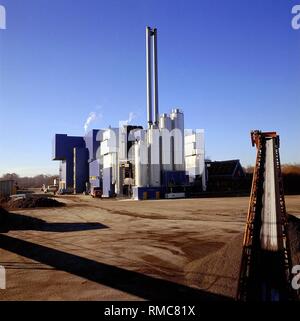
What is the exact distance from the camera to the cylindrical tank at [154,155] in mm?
43188

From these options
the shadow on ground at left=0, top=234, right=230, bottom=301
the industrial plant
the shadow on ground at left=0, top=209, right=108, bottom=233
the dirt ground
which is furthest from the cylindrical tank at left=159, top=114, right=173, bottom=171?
the shadow on ground at left=0, top=234, right=230, bottom=301

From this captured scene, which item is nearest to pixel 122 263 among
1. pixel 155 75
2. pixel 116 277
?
pixel 116 277

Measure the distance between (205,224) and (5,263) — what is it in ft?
34.0

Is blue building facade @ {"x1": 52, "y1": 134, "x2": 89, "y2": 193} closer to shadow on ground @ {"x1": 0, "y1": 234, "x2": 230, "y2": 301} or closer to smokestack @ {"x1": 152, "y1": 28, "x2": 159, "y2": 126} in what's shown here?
smokestack @ {"x1": 152, "y1": 28, "x2": 159, "y2": 126}

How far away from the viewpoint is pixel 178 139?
44.7 meters

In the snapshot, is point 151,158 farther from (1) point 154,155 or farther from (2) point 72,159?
(2) point 72,159

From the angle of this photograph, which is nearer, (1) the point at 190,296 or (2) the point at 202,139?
(1) the point at 190,296

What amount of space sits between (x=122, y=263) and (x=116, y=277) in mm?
1424

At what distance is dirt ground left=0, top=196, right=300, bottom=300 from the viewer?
796 cm

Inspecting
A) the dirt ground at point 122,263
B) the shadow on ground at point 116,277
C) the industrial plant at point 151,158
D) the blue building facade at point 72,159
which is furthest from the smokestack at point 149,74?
the shadow on ground at point 116,277

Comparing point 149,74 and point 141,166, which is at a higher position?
point 149,74

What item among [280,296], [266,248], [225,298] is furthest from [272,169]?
[225,298]

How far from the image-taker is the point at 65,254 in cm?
1187
